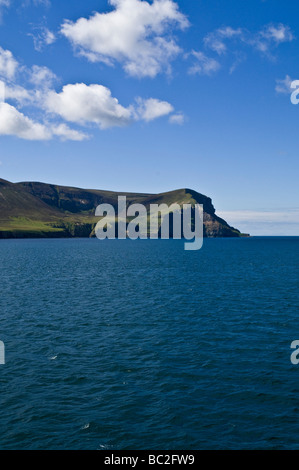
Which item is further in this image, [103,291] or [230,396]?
[103,291]

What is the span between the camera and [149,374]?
32625mm

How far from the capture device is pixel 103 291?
252 feet

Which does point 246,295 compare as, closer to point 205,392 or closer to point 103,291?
point 103,291

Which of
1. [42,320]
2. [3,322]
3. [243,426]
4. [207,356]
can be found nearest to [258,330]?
[207,356]

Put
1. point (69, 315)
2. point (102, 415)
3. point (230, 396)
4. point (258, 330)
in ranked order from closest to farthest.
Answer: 1. point (102, 415)
2. point (230, 396)
3. point (258, 330)
4. point (69, 315)

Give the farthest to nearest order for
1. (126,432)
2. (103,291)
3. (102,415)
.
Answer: (103,291) → (102,415) → (126,432)

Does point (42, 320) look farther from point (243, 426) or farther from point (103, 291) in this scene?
point (243, 426)

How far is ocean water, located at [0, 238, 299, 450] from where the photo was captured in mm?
23219

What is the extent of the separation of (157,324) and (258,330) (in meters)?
14.6

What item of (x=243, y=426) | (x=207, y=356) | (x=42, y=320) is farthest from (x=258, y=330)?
(x=42, y=320)

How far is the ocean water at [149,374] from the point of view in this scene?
914 inches

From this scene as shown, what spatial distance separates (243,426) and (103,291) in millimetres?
55899
